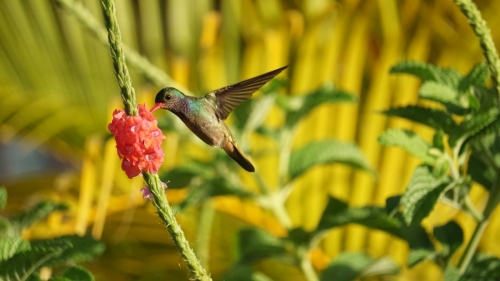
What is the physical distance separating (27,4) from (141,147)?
1.59 metres

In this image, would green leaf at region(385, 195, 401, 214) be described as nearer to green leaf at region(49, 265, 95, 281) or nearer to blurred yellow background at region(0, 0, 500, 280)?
green leaf at region(49, 265, 95, 281)

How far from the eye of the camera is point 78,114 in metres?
1.79

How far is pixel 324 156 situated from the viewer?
96 centimetres

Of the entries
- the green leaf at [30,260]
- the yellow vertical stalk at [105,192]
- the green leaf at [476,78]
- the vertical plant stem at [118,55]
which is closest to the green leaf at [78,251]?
the green leaf at [30,260]

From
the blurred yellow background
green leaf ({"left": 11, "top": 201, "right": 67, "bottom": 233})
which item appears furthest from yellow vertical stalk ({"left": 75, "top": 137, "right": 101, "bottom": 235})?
green leaf ({"left": 11, "top": 201, "right": 67, "bottom": 233})

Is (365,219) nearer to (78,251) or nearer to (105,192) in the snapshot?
(78,251)

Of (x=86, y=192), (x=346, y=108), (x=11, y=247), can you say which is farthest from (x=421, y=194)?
(x=346, y=108)

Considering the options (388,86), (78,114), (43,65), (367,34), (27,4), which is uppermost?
(27,4)

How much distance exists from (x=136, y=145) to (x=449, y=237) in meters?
0.44

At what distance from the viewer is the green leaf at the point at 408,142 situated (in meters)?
0.65

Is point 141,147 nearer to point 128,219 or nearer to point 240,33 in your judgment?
point 128,219

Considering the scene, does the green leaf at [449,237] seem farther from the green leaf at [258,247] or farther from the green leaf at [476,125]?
the green leaf at [258,247]

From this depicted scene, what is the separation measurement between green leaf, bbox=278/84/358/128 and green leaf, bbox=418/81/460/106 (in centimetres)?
22

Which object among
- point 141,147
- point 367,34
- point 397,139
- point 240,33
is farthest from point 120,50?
point 240,33
